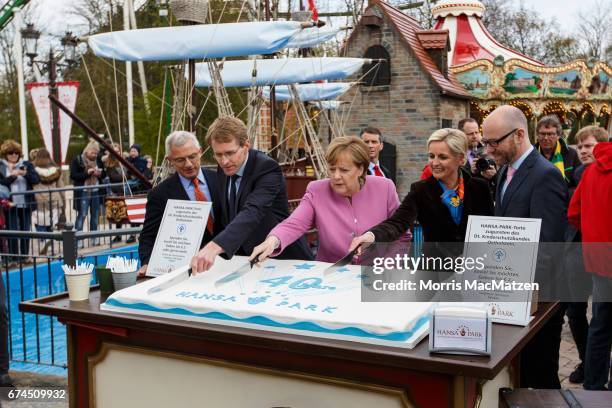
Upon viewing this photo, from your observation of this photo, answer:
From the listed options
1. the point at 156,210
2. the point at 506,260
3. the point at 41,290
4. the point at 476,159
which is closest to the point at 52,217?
the point at 41,290

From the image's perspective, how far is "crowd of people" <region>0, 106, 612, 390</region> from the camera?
2.56m

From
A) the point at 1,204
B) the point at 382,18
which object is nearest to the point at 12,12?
the point at 382,18

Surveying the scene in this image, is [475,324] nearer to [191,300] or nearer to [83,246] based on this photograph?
[191,300]

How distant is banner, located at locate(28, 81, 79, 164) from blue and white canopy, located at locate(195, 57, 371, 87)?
316 cm

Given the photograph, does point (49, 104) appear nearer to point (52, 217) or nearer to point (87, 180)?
point (87, 180)

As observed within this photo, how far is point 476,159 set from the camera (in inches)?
171

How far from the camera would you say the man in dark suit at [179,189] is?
310 cm

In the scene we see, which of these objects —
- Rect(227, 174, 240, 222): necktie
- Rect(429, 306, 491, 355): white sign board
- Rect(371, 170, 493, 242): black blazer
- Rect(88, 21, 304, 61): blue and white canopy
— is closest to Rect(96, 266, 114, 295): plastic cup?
Rect(227, 174, 240, 222): necktie

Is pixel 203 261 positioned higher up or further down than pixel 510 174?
further down

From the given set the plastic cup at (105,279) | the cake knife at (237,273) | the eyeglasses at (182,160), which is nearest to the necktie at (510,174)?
the cake knife at (237,273)

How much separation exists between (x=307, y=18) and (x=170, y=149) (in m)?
9.43

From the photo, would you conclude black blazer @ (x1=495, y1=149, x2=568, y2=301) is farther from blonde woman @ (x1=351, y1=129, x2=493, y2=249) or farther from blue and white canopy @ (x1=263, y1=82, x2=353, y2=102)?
blue and white canopy @ (x1=263, y1=82, x2=353, y2=102)

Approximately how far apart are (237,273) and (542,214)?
1307 mm

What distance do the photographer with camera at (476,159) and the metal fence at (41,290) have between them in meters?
2.46
